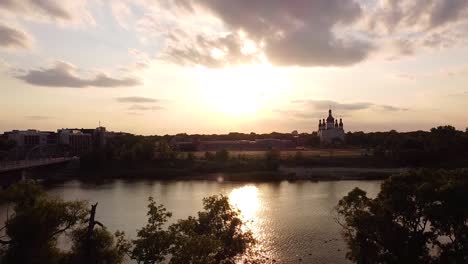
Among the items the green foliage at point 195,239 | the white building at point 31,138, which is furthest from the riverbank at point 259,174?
the green foliage at point 195,239

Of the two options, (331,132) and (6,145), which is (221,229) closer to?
(6,145)

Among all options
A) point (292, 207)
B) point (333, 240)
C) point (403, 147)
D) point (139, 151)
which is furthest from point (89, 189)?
point (403, 147)

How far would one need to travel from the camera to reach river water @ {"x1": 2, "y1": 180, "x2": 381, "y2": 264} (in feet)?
120

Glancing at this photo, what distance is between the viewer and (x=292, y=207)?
55.4m

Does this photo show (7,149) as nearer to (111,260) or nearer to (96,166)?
(96,166)

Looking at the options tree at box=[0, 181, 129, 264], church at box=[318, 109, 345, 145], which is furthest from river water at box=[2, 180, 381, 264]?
church at box=[318, 109, 345, 145]

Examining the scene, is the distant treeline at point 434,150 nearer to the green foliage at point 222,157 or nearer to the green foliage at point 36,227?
the green foliage at point 222,157

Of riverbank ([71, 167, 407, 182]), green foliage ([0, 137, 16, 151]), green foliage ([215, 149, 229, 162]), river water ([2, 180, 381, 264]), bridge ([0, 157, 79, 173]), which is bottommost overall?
river water ([2, 180, 381, 264])

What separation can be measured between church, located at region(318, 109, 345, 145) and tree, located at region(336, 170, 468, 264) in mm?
154907

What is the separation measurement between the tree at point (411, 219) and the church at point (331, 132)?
508 feet

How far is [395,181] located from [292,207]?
31836mm

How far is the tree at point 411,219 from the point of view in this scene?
21.4 m

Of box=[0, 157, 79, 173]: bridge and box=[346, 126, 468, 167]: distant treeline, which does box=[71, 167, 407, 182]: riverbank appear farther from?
box=[0, 157, 79, 173]: bridge

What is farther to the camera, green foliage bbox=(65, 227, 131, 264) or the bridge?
the bridge
